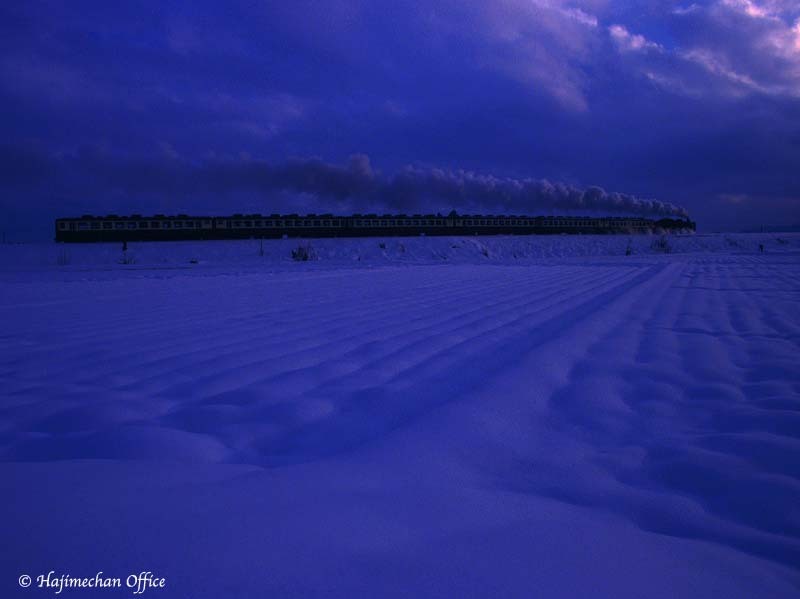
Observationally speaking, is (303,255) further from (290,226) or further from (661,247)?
(661,247)

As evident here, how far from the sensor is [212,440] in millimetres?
1637

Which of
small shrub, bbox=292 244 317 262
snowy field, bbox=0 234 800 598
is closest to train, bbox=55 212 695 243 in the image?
small shrub, bbox=292 244 317 262

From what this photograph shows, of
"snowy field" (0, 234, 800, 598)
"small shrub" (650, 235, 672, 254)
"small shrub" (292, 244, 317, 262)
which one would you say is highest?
"small shrub" (650, 235, 672, 254)

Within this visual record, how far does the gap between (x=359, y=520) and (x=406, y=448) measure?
44 centimetres

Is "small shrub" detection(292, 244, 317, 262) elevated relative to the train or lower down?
lower down

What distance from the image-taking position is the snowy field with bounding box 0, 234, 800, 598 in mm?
961

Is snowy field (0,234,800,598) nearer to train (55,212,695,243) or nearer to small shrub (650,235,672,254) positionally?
small shrub (650,235,672,254)

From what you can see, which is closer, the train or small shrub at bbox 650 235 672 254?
small shrub at bbox 650 235 672 254

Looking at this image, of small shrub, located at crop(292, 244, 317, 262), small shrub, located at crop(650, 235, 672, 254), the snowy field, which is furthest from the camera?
small shrub, located at crop(650, 235, 672, 254)

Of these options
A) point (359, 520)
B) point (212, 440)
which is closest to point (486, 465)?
point (359, 520)

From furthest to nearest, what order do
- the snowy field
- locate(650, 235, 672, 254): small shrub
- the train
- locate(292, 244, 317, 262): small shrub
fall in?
the train, locate(650, 235, 672, 254): small shrub, locate(292, 244, 317, 262): small shrub, the snowy field

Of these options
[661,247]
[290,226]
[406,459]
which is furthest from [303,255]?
[661,247]

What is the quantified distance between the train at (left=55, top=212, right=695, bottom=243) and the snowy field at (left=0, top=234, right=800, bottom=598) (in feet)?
82.1

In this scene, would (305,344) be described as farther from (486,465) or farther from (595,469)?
(595,469)
